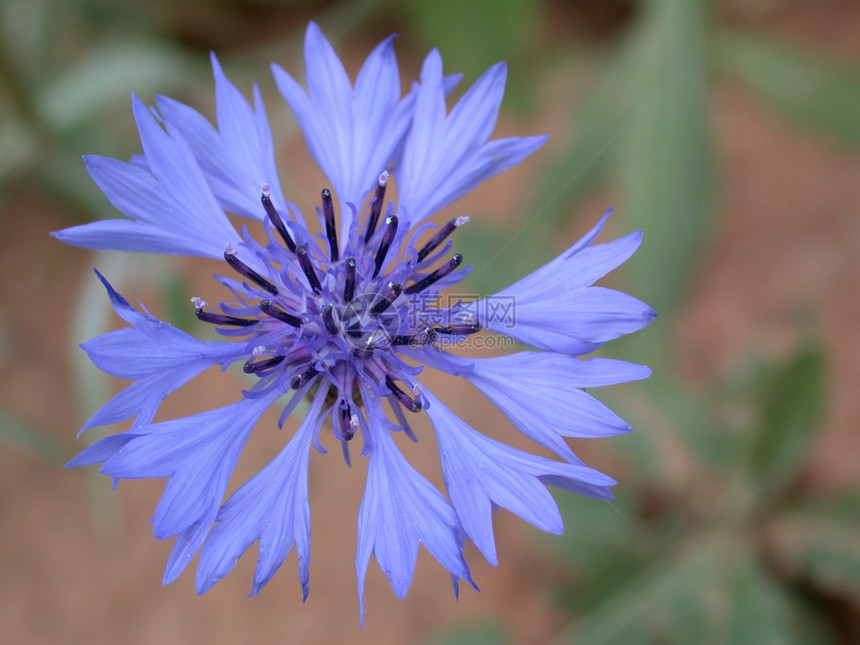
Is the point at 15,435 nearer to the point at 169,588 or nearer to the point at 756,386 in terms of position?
the point at 169,588

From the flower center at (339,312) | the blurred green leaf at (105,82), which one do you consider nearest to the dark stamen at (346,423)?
the flower center at (339,312)

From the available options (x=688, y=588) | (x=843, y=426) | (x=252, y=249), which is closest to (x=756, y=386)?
(x=843, y=426)

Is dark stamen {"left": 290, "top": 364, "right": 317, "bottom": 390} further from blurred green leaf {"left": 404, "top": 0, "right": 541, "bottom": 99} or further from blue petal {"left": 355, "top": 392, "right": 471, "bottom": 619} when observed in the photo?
blurred green leaf {"left": 404, "top": 0, "right": 541, "bottom": 99}

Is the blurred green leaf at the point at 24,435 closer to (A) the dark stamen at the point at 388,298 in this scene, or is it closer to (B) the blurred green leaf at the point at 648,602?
(A) the dark stamen at the point at 388,298

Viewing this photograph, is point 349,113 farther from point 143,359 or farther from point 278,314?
point 143,359

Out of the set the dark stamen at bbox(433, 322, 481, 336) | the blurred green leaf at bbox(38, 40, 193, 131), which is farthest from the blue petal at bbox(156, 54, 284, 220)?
the blurred green leaf at bbox(38, 40, 193, 131)
